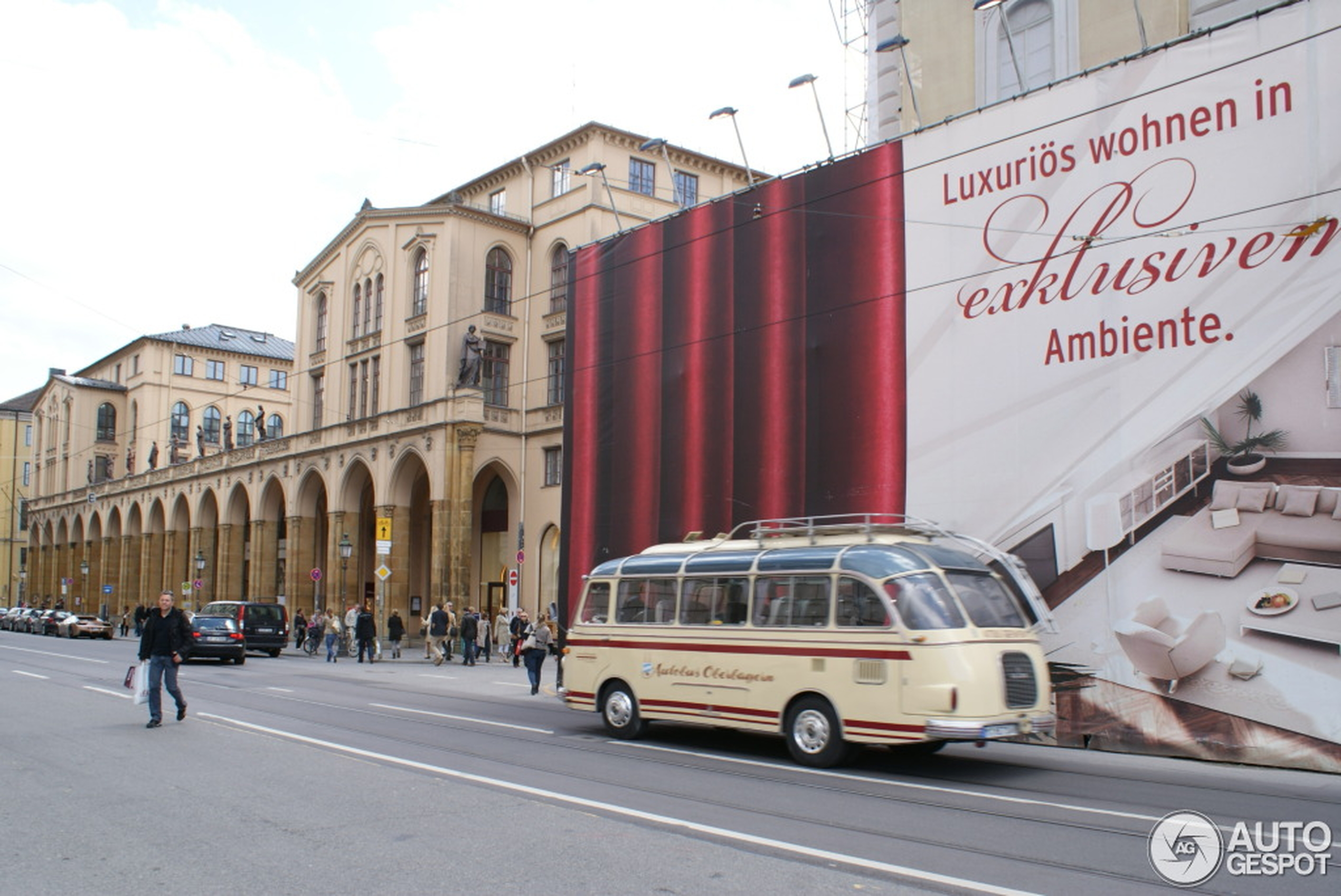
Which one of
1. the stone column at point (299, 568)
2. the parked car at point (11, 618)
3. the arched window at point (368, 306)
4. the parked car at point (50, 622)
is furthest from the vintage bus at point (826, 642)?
the parked car at point (11, 618)

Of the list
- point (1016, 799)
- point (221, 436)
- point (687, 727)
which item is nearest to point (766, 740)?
point (687, 727)

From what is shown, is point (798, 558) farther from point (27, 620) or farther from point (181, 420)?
point (181, 420)

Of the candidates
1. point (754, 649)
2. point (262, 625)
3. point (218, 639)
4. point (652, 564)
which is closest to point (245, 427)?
point (262, 625)

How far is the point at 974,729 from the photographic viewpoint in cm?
1070

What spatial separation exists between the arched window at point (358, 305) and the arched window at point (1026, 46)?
32653 millimetres

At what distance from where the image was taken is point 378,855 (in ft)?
23.5

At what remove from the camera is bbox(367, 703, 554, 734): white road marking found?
48.3 ft

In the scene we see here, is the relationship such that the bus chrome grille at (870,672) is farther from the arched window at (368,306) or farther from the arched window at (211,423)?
the arched window at (211,423)

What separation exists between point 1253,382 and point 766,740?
24.5 feet

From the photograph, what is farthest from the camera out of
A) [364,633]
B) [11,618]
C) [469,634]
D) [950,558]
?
[11,618]

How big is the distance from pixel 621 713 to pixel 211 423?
226 feet

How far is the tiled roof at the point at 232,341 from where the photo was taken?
76.3 meters

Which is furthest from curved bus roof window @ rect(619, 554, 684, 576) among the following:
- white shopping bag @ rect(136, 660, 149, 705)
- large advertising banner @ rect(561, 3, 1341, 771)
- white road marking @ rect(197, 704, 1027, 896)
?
white shopping bag @ rect(136, 660, 149, 705)

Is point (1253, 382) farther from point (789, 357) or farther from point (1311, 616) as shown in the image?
point (789, 357)
